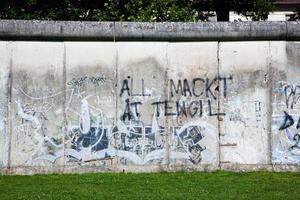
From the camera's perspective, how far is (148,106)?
36.7 ft

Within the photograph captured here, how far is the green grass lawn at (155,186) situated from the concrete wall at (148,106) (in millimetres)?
374

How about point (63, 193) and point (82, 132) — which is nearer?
point (63, 193)

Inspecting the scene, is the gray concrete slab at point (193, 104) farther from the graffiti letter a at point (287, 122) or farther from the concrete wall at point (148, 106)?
the graffiti letter a at point (287, 122)

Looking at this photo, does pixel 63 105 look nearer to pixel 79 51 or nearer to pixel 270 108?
pixel 79 51

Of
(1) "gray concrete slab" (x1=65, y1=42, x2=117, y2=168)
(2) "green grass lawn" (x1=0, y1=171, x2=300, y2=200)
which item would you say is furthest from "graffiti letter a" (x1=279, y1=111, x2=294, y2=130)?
(1) "gray concrete slab" (x1=65, y1=42, x2=117, y2=168)

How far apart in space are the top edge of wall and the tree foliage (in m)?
4.91

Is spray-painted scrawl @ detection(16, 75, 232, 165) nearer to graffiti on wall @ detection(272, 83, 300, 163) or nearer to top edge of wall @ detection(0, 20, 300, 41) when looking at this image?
top edge of wall @ detection(0, 20, 300, 41)

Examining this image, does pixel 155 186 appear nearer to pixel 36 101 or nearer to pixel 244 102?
pixel 244 102

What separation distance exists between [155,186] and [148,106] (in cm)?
189

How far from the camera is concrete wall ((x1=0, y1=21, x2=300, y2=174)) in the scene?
1106cm

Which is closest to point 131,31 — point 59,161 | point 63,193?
point 59,161

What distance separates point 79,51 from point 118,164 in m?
2.20

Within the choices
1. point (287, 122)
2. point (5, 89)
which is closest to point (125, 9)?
point (5, 89)

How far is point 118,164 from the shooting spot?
36.7ft
